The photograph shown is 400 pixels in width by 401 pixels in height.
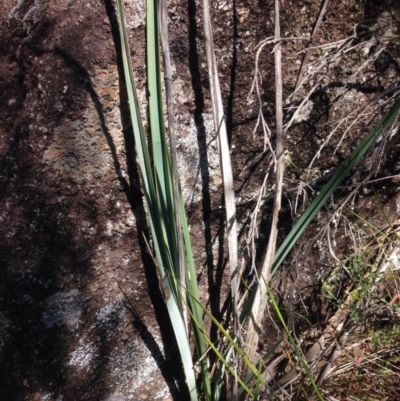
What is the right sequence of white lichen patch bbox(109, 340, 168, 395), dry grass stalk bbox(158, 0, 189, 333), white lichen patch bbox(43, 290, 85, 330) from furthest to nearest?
1. white lichen patch bbox(109, 340, 168, 395)
2. white lichen patch bbox(43, 290, 85, 330)
3. dry grass stalk bbox(158, 0, 189, 333)

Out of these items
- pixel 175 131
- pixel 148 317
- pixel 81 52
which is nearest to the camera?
pixel 81 52

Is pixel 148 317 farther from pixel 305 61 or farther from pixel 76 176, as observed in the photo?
pixel 305 61

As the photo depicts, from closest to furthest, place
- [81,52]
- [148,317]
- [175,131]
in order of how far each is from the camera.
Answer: [81,52], [175,131], [148,317]

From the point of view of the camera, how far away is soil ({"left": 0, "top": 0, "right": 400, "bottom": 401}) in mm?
1134

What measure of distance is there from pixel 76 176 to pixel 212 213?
0.34 m

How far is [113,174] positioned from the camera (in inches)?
47.4

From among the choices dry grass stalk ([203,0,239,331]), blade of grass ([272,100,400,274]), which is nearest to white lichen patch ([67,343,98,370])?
dry grass stalk ([203,0,239,331])

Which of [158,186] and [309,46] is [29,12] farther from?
[309,46]

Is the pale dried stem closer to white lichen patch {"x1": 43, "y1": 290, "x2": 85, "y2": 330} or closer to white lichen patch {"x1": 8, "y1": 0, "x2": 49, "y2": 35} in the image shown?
Answer: white lichen patch {"x1": 8, "y1": 0, "x2": 49, "y2": 35}

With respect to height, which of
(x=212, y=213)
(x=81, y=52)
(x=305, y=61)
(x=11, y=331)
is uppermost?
(x=81, y=52)

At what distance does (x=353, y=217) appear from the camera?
1.42m

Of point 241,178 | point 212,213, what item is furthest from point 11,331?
point 241,178

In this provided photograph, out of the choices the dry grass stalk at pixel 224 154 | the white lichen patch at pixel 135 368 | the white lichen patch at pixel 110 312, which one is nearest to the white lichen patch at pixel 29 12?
the dry grass stalk at pixel 224 154

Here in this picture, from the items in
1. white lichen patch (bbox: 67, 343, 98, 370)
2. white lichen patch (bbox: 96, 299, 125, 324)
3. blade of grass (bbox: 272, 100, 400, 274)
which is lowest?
white lichen patch (bbox: 67, 343, 98, 370)
